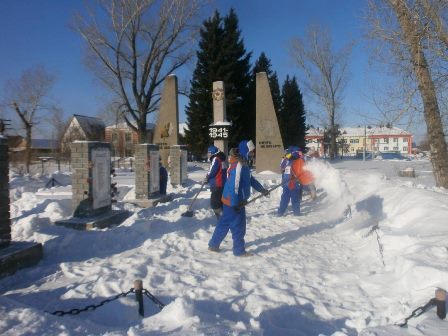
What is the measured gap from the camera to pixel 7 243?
17.3ft

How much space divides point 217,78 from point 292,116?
14019mm

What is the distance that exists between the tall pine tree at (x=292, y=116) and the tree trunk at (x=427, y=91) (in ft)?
89.1

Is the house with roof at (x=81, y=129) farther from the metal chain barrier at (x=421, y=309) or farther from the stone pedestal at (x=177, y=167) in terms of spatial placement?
the metal chain barrier at (x=421, y=309)

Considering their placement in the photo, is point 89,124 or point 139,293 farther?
point 89,124

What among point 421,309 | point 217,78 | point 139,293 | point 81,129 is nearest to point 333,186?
point 421,309

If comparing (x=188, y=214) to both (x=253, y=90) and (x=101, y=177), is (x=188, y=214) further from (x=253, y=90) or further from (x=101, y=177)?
(x=253, y=90)

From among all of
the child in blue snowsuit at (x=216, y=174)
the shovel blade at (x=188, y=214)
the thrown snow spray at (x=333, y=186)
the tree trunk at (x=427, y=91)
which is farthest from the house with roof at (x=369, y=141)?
the child in blue snowsuit at (x=216, y=174)

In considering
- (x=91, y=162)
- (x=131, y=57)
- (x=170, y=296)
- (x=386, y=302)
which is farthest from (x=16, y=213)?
(x=131, y=57)

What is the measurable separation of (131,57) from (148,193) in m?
18.3

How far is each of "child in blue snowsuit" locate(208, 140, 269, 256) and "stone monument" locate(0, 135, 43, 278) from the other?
8.72 ft

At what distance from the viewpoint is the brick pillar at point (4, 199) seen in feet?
17.2

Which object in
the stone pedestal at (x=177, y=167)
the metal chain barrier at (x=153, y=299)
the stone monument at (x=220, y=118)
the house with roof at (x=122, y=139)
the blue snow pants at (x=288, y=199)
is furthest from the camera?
the house with roof at (x=122, y=139)

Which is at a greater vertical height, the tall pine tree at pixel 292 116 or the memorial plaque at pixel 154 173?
the tall pine tree at pixel 292 116

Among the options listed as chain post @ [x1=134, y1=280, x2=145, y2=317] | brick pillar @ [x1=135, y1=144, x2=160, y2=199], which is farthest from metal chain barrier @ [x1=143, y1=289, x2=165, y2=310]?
brick pillar @ [x1=135, y1=144, x2=160, y2=199]
